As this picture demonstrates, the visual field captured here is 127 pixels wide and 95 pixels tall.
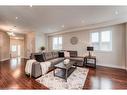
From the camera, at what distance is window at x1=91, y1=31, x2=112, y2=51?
16.1ft

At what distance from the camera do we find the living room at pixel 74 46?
2995 millimetres

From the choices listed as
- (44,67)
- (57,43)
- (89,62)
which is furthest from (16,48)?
(89,62)

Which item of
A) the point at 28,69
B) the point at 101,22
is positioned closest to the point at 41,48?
the point at 28,69

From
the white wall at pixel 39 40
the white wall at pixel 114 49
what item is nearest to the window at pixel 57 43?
the white wall at pixel 39 40

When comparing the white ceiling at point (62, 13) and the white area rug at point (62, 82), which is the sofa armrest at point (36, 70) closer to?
the white area rug at point (62, 82)

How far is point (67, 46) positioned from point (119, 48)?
365 cm

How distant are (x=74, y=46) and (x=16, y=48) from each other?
824 cm

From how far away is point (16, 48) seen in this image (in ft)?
35.4

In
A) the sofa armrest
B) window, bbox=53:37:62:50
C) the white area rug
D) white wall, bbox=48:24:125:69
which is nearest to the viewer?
the white area rug

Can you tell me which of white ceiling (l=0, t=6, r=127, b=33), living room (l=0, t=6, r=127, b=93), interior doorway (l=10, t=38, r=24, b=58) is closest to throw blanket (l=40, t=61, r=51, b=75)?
living room (l=0, t=6, r=127, b=93)

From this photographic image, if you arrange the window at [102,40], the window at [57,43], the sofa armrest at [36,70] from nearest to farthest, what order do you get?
the sofa armrest at [36,70] → the window at [102,40] → the window at [57,43]

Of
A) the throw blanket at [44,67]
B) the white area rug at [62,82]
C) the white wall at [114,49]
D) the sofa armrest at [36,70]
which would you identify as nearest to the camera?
the white area rug at [62,82]

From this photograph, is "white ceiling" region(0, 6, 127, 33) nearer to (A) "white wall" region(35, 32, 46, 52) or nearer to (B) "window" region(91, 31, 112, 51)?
(B) "window" region(91, 31, 112, 51)

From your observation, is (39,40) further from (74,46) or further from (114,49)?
(114,49)
